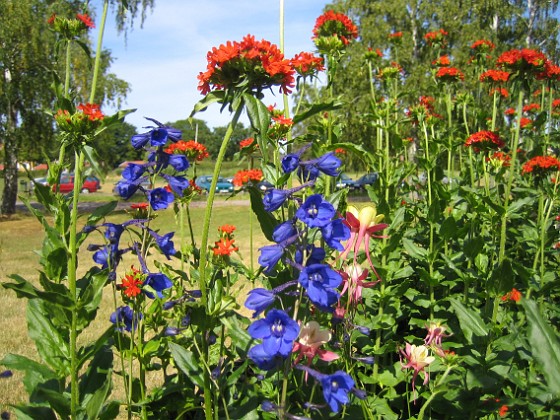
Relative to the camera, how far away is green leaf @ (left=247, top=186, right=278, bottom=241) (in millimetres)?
1455

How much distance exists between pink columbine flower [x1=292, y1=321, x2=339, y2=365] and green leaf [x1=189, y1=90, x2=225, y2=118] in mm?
632

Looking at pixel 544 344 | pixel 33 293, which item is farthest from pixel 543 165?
pixel 33 293

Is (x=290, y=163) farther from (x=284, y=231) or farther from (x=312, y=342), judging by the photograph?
(x=312, y=342)

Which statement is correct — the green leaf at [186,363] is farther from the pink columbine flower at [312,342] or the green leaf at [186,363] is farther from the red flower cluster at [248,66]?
the red flower cluster at [248,66]

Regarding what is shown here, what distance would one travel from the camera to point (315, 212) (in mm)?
1206

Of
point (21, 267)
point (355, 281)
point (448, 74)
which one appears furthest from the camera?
point (21, 267)

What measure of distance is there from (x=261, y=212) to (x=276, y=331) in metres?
0.41

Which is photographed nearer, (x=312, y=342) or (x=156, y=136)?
(x=312, y=342)

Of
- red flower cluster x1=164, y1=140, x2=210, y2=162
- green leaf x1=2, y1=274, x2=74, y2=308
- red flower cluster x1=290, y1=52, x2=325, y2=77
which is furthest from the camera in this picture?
red flower cluster x1=164, y1=140, x2=210, y2=162

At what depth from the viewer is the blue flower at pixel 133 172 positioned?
1.67 m

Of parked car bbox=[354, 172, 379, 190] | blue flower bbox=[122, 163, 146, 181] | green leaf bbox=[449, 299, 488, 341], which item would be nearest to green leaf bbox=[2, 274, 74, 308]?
blue flower bbox=[122, 163, 146, 181]

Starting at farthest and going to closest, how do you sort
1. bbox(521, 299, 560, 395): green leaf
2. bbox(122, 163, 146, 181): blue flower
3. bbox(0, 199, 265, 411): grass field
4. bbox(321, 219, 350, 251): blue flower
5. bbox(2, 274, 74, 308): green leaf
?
bbox(0, 199, 265, 411): grass field < bbox(122, 163, 146, 181): blue flower < bbox(2, 274, 74, 308): green leaf < bbox(321, 219, 350, 251): blue flower < bbox(521, 299, 560, 395): green leaf

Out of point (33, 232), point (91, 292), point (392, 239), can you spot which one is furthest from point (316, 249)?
point (33, 232)

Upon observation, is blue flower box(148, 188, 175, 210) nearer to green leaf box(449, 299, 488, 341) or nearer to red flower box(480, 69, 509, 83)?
green leaf box(449, 299, 488, 341)
